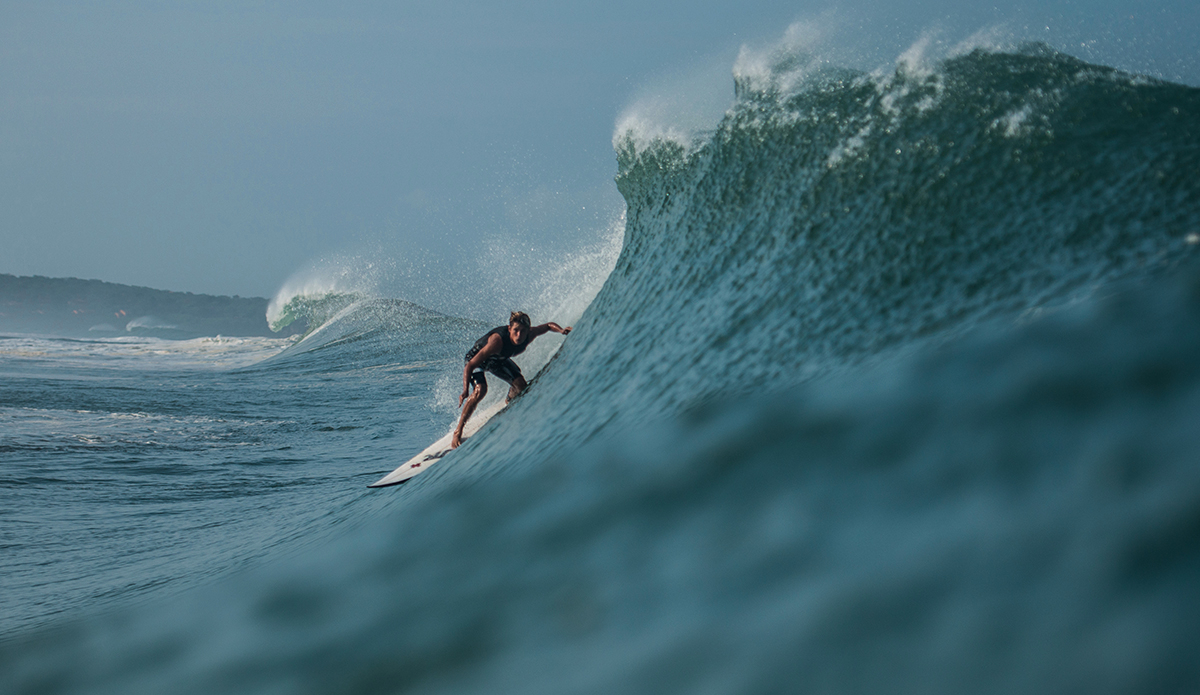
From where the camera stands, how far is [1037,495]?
4.73 ft

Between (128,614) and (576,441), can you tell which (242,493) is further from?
(576,441)

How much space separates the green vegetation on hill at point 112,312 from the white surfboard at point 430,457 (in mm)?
69350

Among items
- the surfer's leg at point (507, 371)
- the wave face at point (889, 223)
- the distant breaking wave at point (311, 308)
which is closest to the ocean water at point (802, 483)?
the wave face at point (889, 223)

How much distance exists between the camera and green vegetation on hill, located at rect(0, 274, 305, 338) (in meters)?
69.7

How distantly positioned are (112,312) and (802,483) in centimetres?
9084

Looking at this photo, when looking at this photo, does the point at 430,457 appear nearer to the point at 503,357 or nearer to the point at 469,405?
the point at 469,405

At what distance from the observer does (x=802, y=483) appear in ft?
5.94

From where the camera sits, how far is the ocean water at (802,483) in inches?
51.1

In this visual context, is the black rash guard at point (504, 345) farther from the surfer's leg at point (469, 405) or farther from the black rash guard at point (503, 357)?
the surfer's leg at point (469, 405)

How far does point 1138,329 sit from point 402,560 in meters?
2.23

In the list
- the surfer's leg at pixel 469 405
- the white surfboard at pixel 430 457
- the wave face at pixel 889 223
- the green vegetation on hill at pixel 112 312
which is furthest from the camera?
the green vegetation on hill at pixel 112 312

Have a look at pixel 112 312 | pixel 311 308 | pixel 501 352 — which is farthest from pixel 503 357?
pixel 112 312

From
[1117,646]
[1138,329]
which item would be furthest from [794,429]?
[1117,646]

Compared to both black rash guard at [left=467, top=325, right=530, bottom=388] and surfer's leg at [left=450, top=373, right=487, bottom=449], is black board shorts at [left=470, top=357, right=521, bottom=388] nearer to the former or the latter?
black rash guard at [left=467, top=325, right=530, bottom=388]
